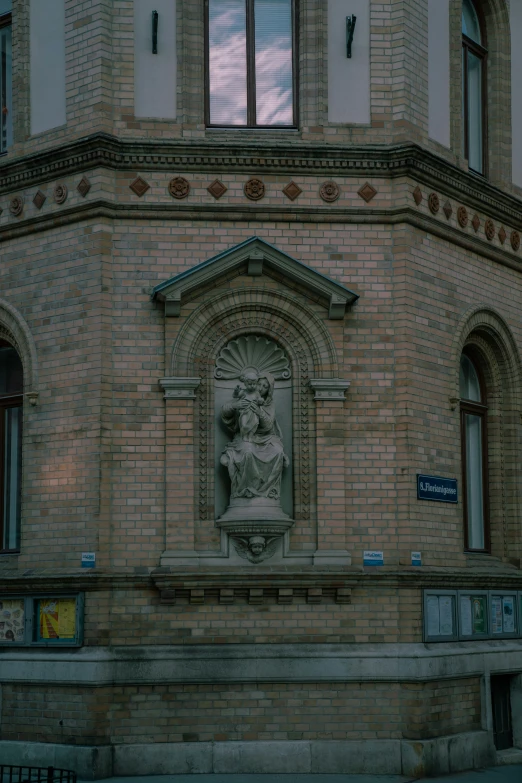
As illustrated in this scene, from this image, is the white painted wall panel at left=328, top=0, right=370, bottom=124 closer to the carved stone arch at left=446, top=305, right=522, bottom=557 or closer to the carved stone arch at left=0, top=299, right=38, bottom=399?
the carved stone arch at left=446, top=305, right=522, bottom=557

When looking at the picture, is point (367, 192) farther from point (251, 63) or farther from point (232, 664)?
point (232, 664)

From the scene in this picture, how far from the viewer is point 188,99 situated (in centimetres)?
1789

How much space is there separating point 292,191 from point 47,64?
4168 mm

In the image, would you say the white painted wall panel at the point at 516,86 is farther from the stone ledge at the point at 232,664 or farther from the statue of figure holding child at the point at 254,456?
the stone ledge at the point at 232,664

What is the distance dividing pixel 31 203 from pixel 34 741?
7.53 m

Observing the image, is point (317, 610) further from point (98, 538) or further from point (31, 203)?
point (31, 203)

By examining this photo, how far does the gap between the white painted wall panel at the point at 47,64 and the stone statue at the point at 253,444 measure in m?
4.82

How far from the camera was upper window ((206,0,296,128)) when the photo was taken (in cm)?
1827

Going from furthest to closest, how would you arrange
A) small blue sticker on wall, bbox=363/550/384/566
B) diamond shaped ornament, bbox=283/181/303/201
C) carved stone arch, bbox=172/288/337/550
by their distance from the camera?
diamond shaped ornament, bbox=283/181/303/201 < carved stone arch, bbox=172/288/337/550 < small blue sticker on wall, bbox=363/550/384/566

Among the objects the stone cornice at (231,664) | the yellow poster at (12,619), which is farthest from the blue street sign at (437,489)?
the yellow poster at (12,619)

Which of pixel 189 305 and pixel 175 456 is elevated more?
pixel 189 305

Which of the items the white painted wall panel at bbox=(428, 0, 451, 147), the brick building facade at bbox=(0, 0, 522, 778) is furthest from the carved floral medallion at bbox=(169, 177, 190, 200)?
the white painted wall panel at bbox=(428, 0, 451, 147)

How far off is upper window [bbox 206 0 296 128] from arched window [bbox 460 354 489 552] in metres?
4.98

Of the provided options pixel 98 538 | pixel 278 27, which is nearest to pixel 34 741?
pixel 98 538
